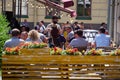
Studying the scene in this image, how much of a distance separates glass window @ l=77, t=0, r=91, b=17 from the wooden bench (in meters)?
26.5

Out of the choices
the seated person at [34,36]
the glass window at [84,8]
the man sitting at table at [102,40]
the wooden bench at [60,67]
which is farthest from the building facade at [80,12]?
the wooden bench at [60,67]

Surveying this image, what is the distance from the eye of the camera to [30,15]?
37219mm

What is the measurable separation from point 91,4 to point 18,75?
2683cm

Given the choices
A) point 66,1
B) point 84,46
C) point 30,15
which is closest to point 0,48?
point 84,46

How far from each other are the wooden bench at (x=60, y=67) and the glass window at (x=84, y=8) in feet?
87.1

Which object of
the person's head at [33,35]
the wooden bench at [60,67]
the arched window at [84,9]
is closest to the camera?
the wooden bench at [60,67]

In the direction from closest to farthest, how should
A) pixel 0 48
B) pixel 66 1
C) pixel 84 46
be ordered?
1. pixel 84 46
2. pixel 0 48
3. pixel 66 1

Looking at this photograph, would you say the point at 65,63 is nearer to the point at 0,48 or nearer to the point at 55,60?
the point at 55,60

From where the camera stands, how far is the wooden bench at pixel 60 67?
11375 millimetres

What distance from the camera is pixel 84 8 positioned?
124 feet

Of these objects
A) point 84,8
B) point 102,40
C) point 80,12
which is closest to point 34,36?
point 102,40

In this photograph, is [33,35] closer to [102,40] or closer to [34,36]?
[34,36]

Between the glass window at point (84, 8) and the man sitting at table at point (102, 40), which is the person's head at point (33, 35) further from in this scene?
the glass window at point (84, 8)

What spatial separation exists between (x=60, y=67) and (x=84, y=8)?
1048 inches
